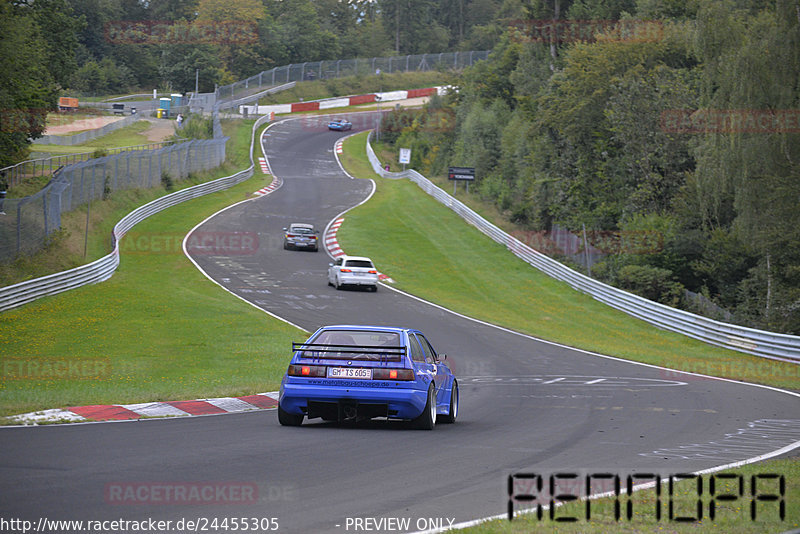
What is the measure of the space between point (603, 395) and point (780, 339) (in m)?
12.7

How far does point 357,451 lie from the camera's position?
30.5ft

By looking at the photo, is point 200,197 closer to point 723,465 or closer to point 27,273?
point 27,273

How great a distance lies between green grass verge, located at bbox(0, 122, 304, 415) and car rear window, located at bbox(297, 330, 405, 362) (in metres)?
3.48

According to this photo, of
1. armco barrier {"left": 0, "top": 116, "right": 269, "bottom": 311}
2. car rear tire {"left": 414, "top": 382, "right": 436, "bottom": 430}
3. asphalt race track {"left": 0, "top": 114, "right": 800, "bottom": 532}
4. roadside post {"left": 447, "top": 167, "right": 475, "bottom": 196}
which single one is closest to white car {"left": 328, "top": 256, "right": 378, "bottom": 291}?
armco barrier {"left": 0, "top": 116, "right": 269, "bottom": 311}

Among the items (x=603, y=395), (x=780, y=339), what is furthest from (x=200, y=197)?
(x=603, y=395)

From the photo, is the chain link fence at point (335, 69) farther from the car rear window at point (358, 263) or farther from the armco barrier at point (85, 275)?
the car rear window at point (358, 263)

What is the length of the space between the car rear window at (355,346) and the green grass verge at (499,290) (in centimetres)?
1329

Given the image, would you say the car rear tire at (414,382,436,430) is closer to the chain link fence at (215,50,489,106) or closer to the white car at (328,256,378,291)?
the white car at (328,256,378,291)

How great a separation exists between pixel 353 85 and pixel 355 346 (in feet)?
357

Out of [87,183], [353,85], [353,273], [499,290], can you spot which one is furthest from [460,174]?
[353,85]

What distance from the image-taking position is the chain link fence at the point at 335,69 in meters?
98.3

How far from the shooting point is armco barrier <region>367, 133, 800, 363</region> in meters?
26.9

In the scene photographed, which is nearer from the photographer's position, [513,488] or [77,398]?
[513,488]

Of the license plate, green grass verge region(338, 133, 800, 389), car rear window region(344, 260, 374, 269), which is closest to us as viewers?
the license plate
